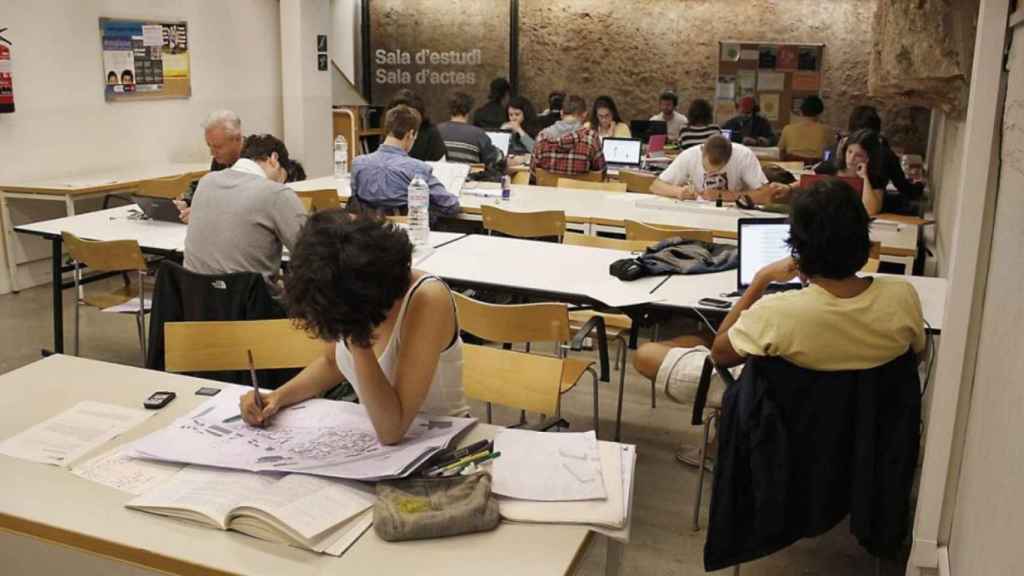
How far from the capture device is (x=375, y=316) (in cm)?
189

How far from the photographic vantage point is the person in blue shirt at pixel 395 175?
5.20m

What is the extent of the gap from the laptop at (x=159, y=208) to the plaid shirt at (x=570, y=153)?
115 inches

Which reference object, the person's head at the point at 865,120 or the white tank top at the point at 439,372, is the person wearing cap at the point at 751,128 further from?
the white tank top at the point at 439,372

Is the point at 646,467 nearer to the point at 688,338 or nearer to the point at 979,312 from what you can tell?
the point at 688,338

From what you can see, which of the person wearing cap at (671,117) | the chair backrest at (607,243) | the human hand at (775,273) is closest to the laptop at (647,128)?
the person wearing cap at (671,117)

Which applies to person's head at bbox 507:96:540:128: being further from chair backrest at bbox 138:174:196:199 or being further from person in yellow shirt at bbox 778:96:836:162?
chair backrest at bbox 138:174:196:199

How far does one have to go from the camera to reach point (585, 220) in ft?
17.0

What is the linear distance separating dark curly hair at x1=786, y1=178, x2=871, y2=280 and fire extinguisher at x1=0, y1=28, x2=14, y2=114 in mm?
5560

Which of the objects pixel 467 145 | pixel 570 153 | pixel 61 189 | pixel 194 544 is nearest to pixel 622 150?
pixel 570 153

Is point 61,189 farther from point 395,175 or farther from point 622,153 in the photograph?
Result: point 622,153

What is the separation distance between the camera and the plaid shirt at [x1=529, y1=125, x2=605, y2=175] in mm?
6781

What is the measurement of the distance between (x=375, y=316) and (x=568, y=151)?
5058 millimetres

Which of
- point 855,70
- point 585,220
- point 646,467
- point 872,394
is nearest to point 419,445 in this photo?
point 872,394

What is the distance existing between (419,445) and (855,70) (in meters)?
9.15
